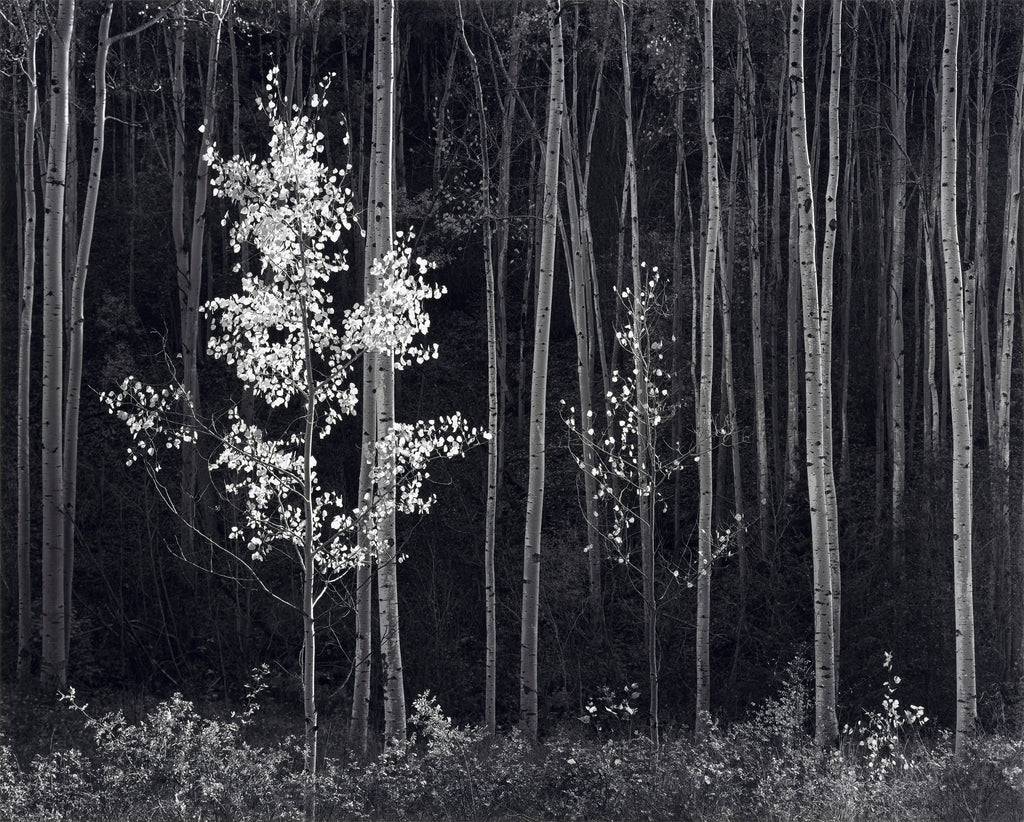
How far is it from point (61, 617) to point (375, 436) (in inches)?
182

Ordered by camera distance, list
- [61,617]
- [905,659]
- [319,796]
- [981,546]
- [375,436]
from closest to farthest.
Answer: [319,796], [375,436], [61,617], [905,659], [981,546]

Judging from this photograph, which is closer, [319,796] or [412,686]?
[319,796]

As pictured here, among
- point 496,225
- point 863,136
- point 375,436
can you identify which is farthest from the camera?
point 863,136

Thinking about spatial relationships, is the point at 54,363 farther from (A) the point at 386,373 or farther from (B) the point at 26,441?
(A) the point at 386,373

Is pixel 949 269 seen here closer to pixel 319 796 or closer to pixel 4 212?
pixel 319 796

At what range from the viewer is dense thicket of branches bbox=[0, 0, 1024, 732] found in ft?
41.4

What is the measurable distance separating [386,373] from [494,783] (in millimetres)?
3380

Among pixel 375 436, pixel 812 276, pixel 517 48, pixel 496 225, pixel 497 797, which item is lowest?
pixel 497 797

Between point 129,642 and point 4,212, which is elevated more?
point 4,212

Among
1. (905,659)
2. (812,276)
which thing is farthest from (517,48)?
(905,659)

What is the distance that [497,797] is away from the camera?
6672 mm

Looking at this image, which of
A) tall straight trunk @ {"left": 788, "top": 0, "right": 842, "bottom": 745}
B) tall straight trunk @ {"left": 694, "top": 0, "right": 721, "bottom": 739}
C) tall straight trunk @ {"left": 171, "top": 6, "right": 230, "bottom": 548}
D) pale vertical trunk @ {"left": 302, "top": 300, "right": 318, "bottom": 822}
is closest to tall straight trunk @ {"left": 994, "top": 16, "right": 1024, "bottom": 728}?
tall straight trunk @ {"left": 694, "top": 0, "right": 721, "bottom": 739}

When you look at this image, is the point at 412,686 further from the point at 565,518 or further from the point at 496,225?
the point at 496,225

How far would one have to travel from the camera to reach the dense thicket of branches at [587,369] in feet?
41.4
